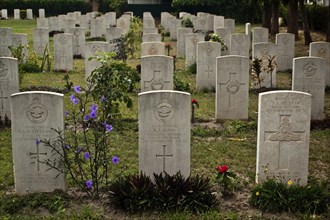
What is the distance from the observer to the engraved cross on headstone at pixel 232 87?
11.7 metres

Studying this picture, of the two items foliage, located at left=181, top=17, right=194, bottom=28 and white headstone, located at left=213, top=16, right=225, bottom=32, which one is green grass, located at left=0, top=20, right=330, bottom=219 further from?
foliage, located at left=181, top=17, right=194, bottom=28

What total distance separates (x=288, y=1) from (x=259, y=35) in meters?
6.27

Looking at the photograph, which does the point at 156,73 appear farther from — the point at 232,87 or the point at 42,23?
the point at 42,23

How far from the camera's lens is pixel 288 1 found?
86.8ft

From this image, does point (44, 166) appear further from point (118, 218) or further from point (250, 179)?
point (250, 179)

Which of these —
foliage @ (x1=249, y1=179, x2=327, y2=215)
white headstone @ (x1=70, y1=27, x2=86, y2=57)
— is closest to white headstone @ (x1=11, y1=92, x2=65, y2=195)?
foliage @ (x1=249, y1=179, x2=327, y2=215)

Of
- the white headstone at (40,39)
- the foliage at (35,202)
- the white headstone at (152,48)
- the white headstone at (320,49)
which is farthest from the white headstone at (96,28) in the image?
the foliage at (35,202)

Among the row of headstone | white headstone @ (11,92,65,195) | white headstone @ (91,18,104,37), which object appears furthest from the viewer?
the row of headstone

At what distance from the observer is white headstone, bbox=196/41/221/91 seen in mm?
14914

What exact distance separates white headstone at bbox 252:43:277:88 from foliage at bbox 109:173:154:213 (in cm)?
840

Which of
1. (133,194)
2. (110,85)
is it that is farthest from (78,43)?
(133,194)

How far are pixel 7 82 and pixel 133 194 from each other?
539 cm

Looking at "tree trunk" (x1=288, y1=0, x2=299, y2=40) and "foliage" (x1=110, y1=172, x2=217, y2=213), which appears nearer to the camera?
"foliage" (x1=110, y1=172, x2=217, y2=213)

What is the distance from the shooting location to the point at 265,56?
1505 centimetres
